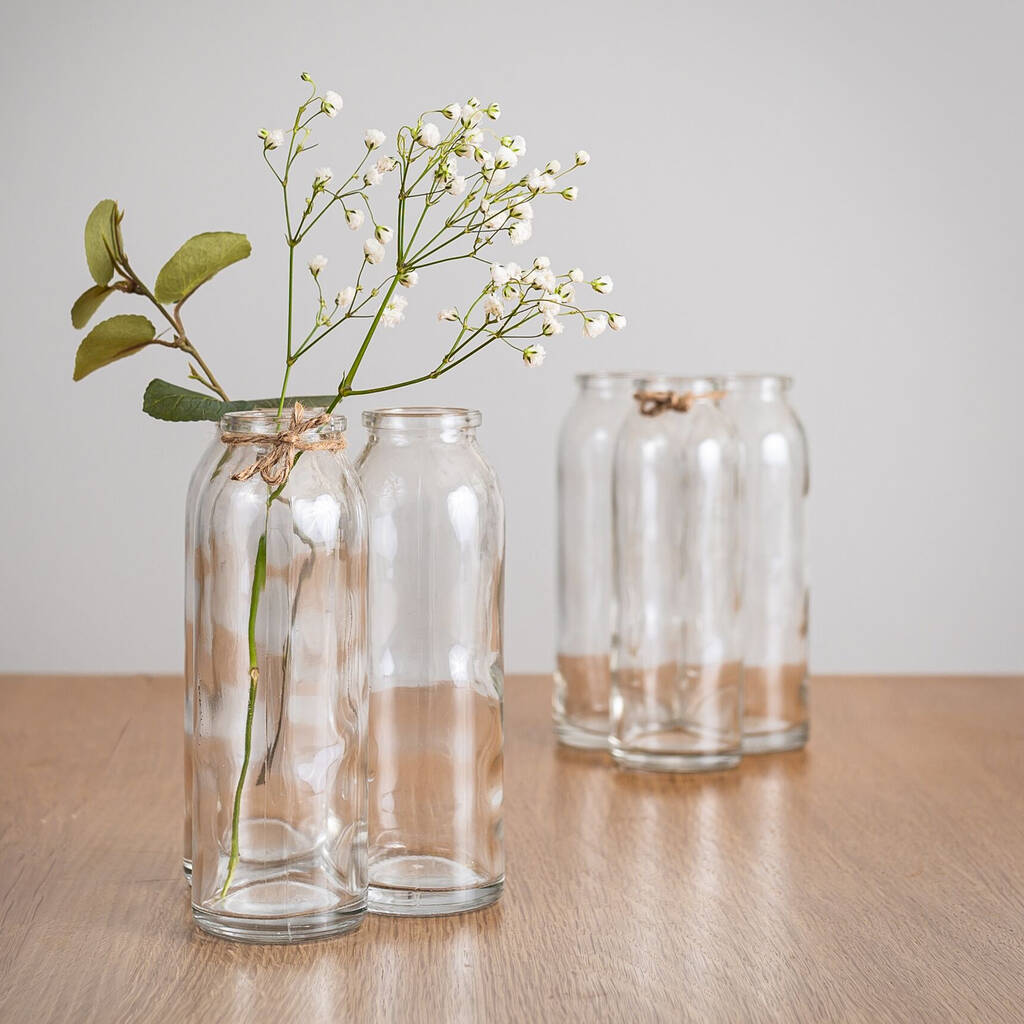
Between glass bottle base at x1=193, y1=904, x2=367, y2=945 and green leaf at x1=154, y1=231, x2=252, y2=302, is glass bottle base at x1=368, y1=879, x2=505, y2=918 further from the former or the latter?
green leaf at x1=154, y1=231, x2=252, y2=302

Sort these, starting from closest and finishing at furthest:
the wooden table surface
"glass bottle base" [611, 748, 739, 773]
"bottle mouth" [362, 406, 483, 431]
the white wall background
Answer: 1. the wooden table surface
2. "bottle mouth" [362, 406, 483, 431]
3. "glass bottle base" [611, 748, 739, 773]
4. the white wall background

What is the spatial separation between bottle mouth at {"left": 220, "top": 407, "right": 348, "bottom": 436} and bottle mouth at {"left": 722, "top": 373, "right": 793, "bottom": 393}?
60 centimetres

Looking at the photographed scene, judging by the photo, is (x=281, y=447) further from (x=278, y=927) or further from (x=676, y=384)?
(x=676, y=384)

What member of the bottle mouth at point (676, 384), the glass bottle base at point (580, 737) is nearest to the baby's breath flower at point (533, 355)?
the bottle mouth at point (676, 384)

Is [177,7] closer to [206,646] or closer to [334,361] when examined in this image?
[334,361]

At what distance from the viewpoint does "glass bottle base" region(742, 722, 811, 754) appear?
1228 millimetres

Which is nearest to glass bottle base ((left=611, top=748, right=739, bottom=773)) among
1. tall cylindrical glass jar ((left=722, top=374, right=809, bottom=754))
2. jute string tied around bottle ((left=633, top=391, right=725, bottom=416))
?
tall cylindrical glass jar ((left=722, top=374, right=809, bottom=754))

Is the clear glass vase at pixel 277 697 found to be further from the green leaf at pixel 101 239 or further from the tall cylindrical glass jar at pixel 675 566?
the tall cylindrical glass jar at pixel 675 566

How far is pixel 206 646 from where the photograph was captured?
75 centimetres

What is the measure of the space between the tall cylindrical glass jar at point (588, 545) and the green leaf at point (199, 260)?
1.75 ft

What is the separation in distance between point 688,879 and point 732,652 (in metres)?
0.32

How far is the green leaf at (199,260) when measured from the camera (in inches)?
30.3

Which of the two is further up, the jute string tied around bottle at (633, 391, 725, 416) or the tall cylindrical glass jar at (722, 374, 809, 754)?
the jute string tied around bottle at (633, 391, 725, 416)

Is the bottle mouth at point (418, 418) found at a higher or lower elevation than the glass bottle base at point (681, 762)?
higher
